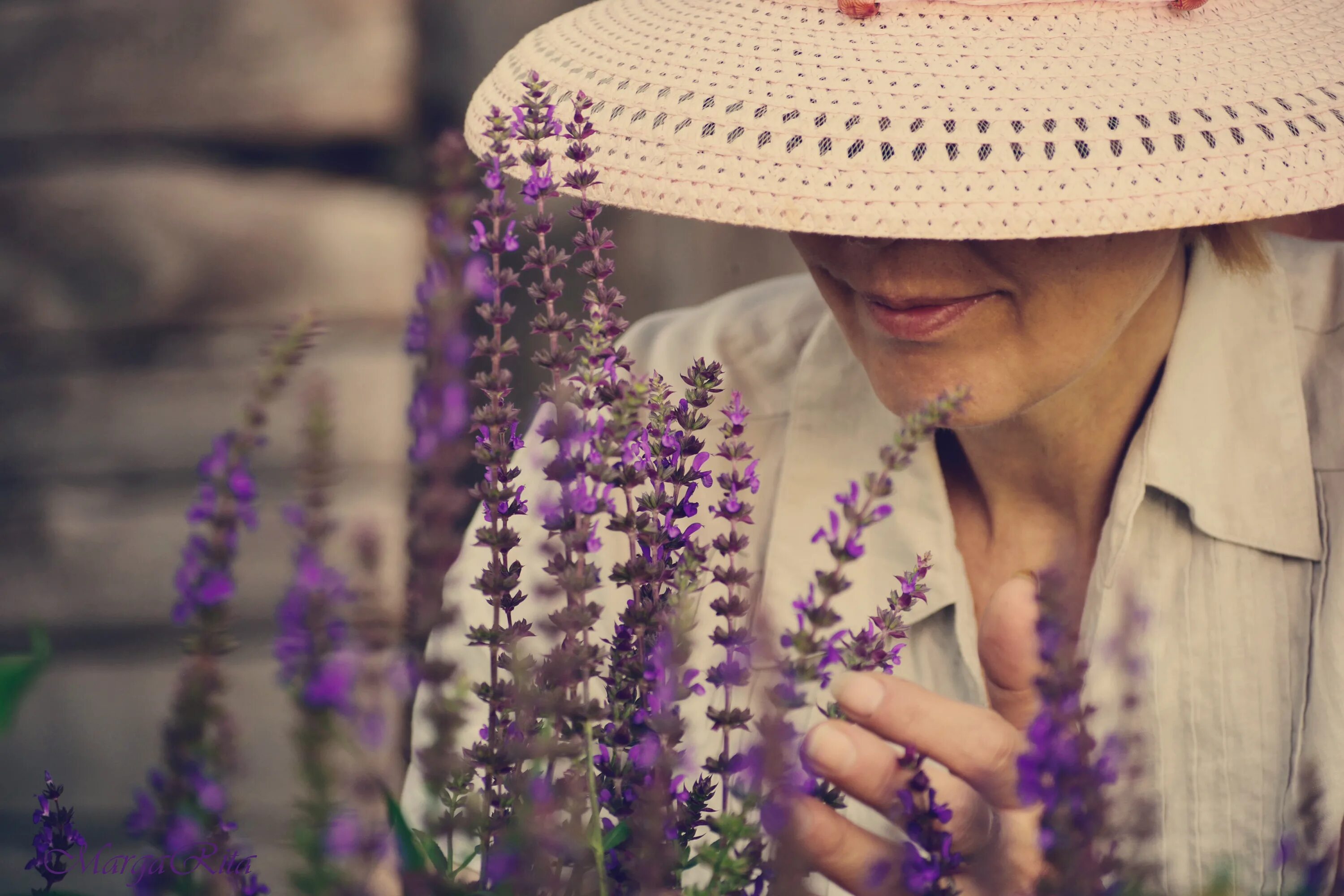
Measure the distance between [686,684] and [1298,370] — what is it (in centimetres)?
114

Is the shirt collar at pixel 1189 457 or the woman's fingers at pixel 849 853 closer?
the woman's fingers at pixel 849 853

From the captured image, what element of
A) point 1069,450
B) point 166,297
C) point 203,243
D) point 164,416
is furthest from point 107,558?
point 1069,450

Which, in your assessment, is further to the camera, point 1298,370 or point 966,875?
point 1298,370

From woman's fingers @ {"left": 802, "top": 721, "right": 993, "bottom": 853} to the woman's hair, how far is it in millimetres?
959

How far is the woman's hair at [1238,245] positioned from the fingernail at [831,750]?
3.23 feet

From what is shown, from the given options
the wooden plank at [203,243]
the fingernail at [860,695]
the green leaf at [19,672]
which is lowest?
the wooden plank at [203,243]

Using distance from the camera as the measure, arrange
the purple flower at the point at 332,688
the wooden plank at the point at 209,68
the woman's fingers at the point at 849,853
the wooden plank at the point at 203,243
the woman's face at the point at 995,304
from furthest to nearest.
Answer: the wooden plank at the point at 203,243 < the wooden plank at the point at 209,68 < the woman's face at the point at 995,304 < the woman's fingers at the point at 849,853 < the purple flower at the point at 332,688

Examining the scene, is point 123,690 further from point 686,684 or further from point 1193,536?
point 686,684

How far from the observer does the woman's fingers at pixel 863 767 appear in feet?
1.96

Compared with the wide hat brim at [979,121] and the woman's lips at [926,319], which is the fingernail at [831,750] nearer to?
the wide hat brim at [979,121]

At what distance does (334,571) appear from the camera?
0.57 meters

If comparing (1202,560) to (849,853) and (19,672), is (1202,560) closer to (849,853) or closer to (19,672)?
(849,853)

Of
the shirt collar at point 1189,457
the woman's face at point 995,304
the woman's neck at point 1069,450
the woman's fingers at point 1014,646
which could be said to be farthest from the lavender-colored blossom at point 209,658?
the woman's neck at point 1069,450

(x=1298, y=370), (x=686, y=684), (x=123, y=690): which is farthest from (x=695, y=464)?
(x=123, y=690)
